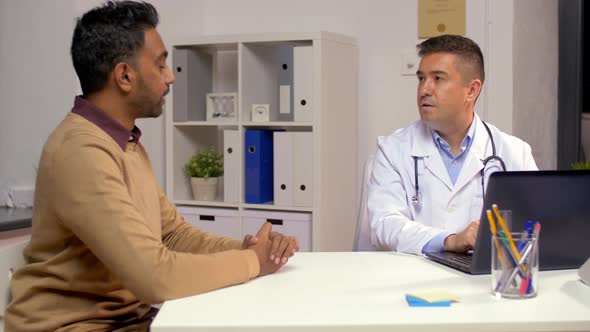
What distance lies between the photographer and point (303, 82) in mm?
3275

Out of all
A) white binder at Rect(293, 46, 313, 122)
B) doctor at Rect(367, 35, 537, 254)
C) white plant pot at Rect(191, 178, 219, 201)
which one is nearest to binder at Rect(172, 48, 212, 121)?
white plant pot at Rect(191, 178, 219, 201)

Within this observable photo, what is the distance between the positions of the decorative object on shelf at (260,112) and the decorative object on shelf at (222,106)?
10cm

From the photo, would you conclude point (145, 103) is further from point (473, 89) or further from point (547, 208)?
point (473, 89)

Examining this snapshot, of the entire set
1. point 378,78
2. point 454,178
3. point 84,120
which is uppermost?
point 378,78

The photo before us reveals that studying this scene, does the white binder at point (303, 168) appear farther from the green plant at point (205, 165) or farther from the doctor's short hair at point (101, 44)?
the doctor's short hair at point (101, 44)

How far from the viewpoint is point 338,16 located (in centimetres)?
367

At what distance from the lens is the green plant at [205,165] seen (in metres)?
3.54

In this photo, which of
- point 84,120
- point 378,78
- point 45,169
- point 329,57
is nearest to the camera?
point 45,169

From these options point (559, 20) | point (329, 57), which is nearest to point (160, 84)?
point (329, 57)

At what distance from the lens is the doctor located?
2.17 meters

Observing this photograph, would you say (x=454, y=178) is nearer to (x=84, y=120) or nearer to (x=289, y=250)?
(x=289, y=250)

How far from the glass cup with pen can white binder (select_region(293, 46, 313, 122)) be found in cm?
196

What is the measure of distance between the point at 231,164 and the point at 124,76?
5.87 feet

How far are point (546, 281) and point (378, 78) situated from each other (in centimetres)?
222
